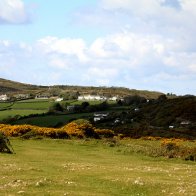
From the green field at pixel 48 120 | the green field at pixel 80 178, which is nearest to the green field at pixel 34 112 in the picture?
the green field at pixel 48 120

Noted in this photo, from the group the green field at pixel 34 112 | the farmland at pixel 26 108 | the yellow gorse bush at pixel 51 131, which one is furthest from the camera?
the farmland at pixel 26 108

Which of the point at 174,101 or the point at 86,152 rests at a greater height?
the point at 174,101

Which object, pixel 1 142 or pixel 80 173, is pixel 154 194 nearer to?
pixel 80 173

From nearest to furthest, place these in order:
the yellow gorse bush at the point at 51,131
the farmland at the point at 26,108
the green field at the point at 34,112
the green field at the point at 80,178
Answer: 1. the green field at the point at 80,178
2. the yellow gorse bush at the point at 51,131
3. the green field at the point at 34,112
4. the farmland at the point at 26,108

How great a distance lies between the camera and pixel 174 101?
118812mm

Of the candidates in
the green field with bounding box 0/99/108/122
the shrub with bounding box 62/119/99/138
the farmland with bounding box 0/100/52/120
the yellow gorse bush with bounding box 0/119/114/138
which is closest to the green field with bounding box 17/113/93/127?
the green field with bounding box 0/99/108/122

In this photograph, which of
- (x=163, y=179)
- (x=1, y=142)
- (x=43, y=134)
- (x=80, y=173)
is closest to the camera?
(x=163, y=179)

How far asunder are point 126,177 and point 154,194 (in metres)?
5.69

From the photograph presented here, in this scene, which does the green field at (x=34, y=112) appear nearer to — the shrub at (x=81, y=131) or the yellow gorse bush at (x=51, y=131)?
the shrub at (x=81, y=131)

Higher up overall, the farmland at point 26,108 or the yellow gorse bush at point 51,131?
the farmland at point 26,108

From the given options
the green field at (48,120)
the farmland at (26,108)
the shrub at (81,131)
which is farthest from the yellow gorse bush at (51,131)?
the farmland at (26,108)

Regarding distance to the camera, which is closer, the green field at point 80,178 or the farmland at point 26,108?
the green field at point 80,178

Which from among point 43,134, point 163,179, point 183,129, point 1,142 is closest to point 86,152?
point 1,142

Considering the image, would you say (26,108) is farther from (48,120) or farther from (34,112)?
(48,120)
